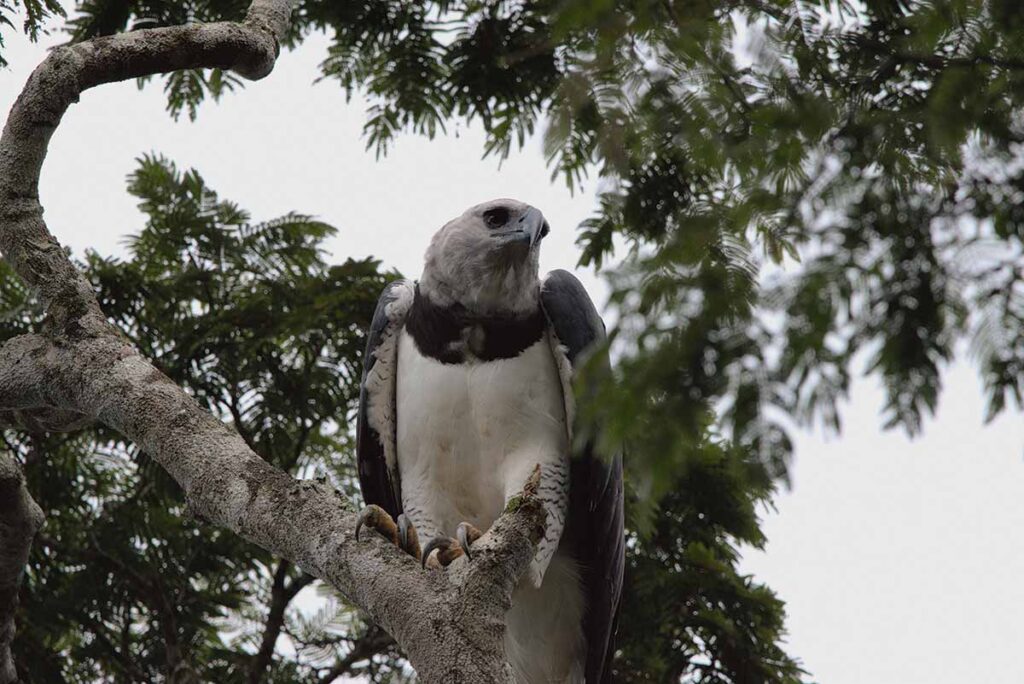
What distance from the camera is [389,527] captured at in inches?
137

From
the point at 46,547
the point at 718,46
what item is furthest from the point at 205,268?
the point at 718,46

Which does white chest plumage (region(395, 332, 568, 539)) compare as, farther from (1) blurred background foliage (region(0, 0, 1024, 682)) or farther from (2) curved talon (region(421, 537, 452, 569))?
(1) blurred background foliage (region(0, 0, 1024, 682))

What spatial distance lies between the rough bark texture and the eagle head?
94cm

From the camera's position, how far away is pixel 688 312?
1.75 metres

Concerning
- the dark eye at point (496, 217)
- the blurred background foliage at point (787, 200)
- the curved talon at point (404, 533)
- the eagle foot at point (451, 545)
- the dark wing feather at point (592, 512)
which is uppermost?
the dark eye at point (496, 217)

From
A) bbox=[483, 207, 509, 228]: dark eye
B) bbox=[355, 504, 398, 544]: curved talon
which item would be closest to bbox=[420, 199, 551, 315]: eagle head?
bbox=[483, 207, 509, 228]: dark eye

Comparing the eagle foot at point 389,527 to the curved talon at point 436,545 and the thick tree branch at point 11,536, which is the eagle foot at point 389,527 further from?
the thick tree branch at point 11,536

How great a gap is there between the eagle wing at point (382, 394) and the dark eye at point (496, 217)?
0.42m

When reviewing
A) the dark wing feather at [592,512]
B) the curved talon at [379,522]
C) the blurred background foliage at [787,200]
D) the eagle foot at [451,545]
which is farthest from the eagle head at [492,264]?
the blurred background foliage at [787,200]

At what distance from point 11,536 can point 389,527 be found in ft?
4.05

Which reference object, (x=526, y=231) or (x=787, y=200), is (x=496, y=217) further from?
(x=787, y=200)

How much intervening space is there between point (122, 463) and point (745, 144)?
4.46 metres

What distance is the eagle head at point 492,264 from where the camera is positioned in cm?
432

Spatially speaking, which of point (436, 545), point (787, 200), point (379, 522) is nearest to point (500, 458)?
point (436, 545)
